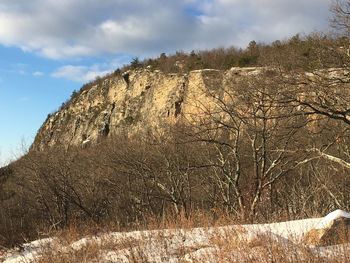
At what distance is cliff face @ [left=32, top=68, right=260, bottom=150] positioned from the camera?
1535 inches

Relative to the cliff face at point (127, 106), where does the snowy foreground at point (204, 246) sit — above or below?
below

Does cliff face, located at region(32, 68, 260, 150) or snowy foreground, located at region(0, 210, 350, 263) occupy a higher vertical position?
cliff face, located at region(32, 68, 260, 150)

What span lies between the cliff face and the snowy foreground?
2638cm

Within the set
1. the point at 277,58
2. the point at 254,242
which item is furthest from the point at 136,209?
the point at 254,242

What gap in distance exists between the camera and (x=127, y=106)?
45531mm

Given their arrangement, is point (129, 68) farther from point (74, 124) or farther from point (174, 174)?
point (174, 174)

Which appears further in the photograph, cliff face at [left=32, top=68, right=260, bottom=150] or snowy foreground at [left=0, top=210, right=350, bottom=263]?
cliff face at [left=32, top=68, right=260, bottom=150]

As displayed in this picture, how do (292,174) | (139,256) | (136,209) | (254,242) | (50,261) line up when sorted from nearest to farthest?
(254,242), (139,256), (50,261), (292,174), (136,209)

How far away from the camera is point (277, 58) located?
52.8 ft

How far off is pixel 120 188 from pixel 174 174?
4.70 m

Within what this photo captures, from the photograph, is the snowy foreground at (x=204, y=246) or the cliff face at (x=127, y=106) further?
the cliff face at (x=127, y=106)

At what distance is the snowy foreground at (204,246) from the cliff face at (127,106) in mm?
26377

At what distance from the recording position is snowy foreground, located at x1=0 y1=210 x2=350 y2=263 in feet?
18.7

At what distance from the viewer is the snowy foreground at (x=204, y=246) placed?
570 cm
